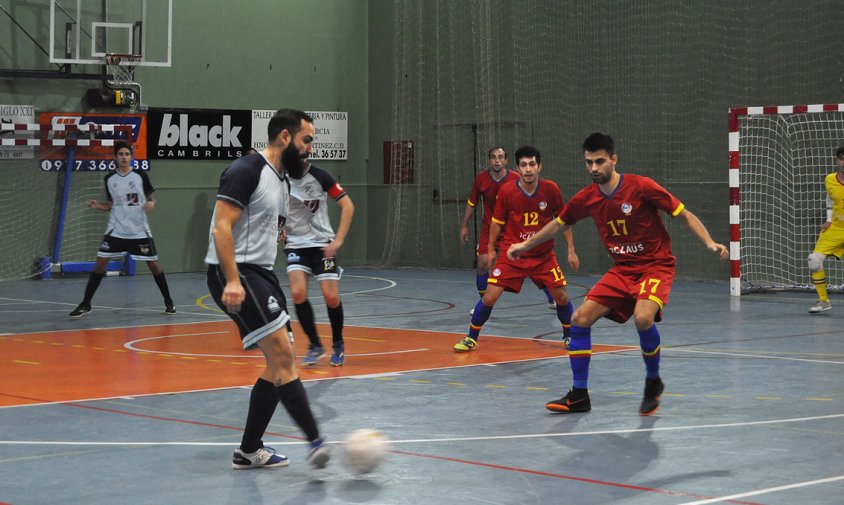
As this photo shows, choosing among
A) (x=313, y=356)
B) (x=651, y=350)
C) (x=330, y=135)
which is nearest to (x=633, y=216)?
(x=651, y=350)

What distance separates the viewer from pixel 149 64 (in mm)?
21500

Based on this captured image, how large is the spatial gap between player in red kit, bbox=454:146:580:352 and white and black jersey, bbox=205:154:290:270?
5.32 m

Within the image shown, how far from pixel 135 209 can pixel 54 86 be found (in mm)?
7344

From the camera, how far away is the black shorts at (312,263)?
1109 cm

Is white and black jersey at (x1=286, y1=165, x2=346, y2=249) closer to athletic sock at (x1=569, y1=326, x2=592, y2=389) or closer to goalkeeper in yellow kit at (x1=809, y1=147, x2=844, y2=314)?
athletic sock at (x1=569, y1=326, x2=592, y2=389)

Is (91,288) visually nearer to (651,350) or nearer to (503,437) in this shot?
(651,350)

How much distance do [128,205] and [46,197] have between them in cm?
702

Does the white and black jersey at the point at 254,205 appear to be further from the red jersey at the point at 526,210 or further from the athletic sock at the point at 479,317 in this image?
the red jersey at the point at 526,210

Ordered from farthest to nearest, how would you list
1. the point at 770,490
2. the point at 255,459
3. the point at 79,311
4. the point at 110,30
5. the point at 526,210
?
the point at 110,30 → the point at 79,311 → the point at 526,210 → the point at 255,459 → the point at 770,490

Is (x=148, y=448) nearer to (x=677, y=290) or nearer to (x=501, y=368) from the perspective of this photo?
(x=501, y=368)

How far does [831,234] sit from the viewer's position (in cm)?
1554

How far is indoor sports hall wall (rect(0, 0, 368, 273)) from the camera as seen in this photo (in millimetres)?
21922

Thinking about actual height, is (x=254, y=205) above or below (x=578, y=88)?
below

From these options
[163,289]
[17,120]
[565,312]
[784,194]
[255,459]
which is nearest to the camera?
[255,459]
